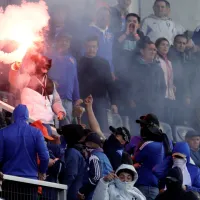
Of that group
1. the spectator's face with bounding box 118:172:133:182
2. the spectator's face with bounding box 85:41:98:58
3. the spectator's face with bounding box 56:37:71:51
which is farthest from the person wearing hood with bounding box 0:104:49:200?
the spectator's face with bounding box 85:41:98:58

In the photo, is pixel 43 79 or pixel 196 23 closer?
pixel 43 79

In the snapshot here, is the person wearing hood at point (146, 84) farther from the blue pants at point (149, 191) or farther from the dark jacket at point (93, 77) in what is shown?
the blue pants at point (149, 191)

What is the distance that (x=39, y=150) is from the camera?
1430 cm

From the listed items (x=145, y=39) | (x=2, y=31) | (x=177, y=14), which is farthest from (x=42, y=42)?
(x=177, y=14)

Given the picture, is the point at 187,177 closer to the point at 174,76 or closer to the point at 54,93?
the point at 54,93

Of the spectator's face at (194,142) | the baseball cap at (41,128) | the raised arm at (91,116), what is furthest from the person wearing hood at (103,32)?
the baseball cap at (41,128)

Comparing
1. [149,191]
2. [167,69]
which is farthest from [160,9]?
[149,191]

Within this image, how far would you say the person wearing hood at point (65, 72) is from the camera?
1854cm

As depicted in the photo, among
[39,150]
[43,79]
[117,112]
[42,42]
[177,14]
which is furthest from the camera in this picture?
[177,14]

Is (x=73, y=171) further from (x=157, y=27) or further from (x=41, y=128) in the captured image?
(x=157, y=27)

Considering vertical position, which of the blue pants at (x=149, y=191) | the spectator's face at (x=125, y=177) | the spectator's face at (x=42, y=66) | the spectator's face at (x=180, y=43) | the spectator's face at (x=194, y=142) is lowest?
the blue pants at (x=149, y=191)

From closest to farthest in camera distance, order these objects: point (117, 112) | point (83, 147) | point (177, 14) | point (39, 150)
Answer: point (39, 150)
point (83, 147)
point (117, 112)
point (177, 14)

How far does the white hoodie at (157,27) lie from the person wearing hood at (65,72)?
12.3 feet

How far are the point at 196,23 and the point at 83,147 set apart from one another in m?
10.4
